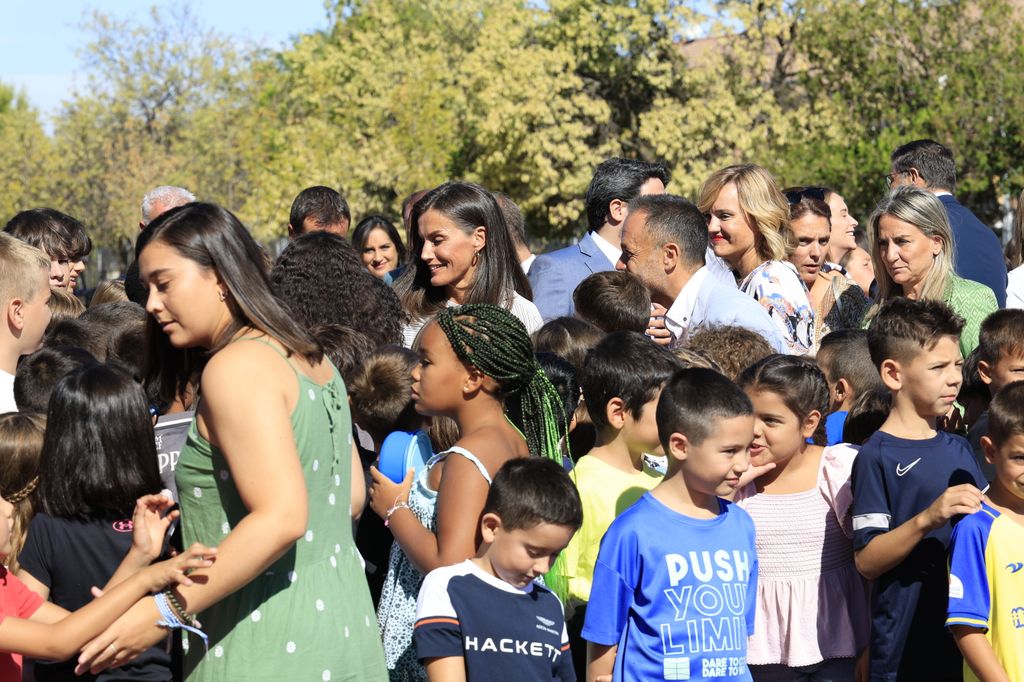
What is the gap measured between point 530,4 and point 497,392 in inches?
1325

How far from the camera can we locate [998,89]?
26266mm

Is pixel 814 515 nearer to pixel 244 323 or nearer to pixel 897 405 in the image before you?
pixel 897 405

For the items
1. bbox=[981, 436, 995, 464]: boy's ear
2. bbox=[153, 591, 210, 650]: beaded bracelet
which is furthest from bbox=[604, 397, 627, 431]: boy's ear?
bbox=[153, 591, 210, 650]: beaded bracelet

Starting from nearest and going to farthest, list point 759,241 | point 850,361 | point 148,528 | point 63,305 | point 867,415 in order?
point 148,528
point 867,415
point 850,361
point 759,241
point 63,305

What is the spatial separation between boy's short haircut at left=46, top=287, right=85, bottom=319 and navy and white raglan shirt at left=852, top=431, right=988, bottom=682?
13.5 feet

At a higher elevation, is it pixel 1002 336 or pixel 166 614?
pixel 1002 336

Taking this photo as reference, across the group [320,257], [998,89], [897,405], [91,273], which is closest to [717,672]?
[897,405]

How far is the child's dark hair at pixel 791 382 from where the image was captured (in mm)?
4469

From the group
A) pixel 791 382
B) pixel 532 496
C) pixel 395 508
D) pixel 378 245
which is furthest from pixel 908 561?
pixel 378 245

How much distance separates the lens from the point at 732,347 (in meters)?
5.20

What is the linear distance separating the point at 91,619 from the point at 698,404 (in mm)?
1819

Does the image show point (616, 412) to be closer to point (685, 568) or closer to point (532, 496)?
point (685, 568)

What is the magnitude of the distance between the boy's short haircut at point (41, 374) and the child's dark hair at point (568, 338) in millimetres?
1796

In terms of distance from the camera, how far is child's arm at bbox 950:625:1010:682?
3906mm
